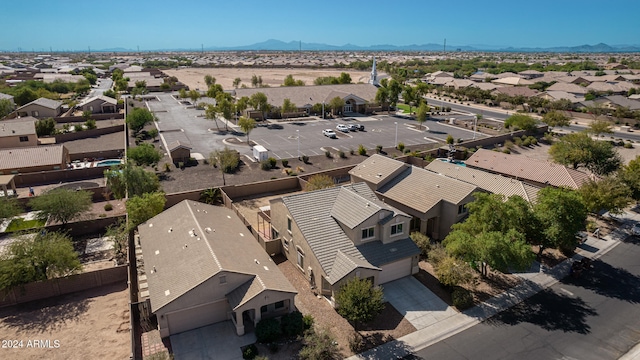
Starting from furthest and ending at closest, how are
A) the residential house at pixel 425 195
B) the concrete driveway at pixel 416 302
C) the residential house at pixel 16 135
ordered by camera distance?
1. the residential house at pixel 16 135
2. the residential house at pixel 425 195
3. the concrete driveway at pixel 416 302

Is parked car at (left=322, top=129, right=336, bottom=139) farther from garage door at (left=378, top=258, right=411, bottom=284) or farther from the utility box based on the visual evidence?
garage door at (left=378, top=258, right=411, bottom=284)

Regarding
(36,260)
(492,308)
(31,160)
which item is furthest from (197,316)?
(31,160)

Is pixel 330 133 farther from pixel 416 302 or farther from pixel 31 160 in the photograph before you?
pixel 416 302

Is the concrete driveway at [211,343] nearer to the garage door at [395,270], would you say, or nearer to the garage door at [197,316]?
the garage door at [197,316]

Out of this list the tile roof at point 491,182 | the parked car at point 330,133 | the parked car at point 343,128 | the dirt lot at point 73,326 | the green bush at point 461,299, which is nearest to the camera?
the dirt lot at point 73,326

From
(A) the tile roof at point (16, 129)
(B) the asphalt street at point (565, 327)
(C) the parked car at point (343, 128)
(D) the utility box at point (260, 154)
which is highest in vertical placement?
(A) the tile roof at point (16, 129)

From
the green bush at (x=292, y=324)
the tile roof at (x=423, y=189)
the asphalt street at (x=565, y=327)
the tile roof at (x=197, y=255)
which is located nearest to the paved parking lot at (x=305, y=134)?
the tile roof at (x=423, y=189)
